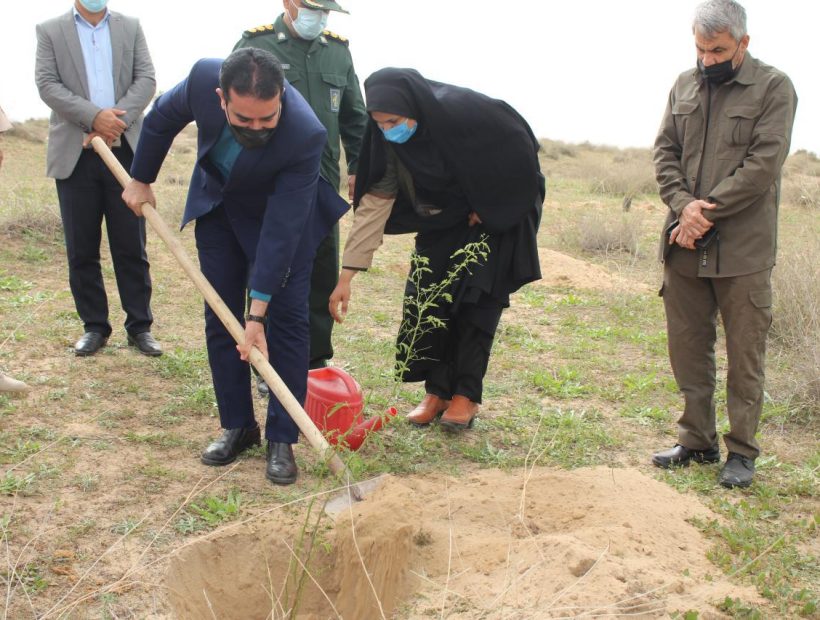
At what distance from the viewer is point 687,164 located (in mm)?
3846

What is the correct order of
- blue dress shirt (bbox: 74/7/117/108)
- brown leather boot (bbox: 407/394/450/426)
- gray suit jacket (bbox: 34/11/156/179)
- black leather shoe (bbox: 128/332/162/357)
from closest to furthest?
brown leather boot (bbox: 407/394/450/426)
gray suit jacket (bbox: 34/11/156/179)
blue dress shirt (bbox: 74/7/117/108)
black leather shoe (bbox: 128/332/162/357)

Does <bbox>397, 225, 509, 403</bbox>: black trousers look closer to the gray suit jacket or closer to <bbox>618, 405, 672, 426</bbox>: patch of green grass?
<bbox>618, 405, 672, 426</bbox>: patch of green grass

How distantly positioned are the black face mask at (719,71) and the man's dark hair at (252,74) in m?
1.85

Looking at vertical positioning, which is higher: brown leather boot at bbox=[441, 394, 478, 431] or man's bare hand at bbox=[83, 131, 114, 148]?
man's bare hand at bbox=[83, 131, 114, 148]

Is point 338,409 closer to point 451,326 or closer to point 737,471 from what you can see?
point 451,326

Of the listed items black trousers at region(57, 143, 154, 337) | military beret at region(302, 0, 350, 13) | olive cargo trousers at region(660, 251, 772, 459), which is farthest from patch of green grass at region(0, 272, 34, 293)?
olive cargo trousers at region(660, 251, 772, 459)

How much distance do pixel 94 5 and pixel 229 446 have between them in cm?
282

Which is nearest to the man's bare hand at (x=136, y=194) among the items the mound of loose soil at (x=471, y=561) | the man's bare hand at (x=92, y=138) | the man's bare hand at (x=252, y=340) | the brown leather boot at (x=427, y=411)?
the man's bare hand at (x=92, y=138)

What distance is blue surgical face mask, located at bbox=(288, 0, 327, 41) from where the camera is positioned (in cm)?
447

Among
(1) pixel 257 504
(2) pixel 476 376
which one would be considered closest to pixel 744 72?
(2) pixel 476 376

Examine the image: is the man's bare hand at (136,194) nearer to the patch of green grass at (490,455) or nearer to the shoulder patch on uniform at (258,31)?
the shoulder patch on uniform at (258,31)

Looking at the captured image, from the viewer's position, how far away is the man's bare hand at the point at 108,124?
15.5 ft

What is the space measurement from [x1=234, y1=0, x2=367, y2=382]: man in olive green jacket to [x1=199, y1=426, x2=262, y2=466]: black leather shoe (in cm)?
73

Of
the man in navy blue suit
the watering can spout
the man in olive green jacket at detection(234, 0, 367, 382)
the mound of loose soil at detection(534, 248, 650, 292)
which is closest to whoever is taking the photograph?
the man in navy blue suit
